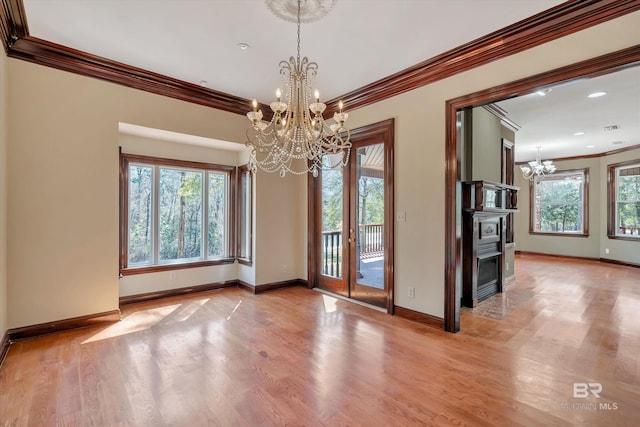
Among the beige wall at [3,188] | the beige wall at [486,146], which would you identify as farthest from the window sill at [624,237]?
the beige wall at [3,188]

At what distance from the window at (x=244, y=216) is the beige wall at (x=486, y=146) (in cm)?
342

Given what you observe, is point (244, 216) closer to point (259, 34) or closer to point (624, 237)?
point (259, 34)

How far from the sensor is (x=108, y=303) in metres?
3.44

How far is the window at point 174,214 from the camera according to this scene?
426 centimetres

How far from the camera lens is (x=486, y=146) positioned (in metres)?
4.59

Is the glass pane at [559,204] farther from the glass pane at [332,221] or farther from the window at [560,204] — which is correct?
the glass pane at [332,221]

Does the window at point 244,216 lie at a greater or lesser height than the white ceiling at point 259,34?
lesser

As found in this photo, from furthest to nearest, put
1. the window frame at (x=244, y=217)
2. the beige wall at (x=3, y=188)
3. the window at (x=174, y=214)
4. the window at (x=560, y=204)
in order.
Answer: the window at (x=560, y=204)
the window frame at (x=244, y=217)
the window at (x=174, y=214)
the beige wall at (x=3, y=188)

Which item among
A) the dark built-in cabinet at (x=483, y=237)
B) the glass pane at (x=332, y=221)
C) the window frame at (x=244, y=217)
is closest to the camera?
the dark built-in cabinet at (x=483, y=237)

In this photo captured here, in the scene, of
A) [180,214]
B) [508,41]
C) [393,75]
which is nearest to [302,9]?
[393,75]

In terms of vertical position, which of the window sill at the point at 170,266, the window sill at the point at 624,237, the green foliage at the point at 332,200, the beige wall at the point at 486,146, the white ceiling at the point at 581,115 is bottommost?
the window sill at the point at 170,266

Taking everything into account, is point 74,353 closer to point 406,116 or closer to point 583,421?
point 583,421

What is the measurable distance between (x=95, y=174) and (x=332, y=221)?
3106 mm

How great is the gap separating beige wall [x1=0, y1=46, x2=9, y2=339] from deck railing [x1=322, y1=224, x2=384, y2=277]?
144 inches
